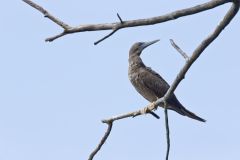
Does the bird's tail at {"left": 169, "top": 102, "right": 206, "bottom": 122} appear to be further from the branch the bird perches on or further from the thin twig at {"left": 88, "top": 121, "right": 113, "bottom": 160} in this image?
the branch the bird perches on

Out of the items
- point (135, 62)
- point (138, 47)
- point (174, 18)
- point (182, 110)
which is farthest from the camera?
point (138, 47)

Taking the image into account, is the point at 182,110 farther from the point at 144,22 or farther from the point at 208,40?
the point at 144,22

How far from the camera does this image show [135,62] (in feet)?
44.4

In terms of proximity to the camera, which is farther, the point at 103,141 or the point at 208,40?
the point at 103,141

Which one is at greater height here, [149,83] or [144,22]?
[144,22]

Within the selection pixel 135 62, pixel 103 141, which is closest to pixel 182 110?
pixel 135 62

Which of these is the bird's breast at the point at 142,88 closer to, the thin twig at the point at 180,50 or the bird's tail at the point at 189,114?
the bird's tail at the point at 189,114

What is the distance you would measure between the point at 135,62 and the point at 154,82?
77 cm

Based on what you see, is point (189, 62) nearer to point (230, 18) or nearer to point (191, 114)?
point (230, 18)

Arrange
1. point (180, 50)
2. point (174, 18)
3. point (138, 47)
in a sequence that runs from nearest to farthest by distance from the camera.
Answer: point (174, 18)
point (180, 50)
point (138, 47)

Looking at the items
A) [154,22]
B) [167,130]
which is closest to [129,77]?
[167,130]

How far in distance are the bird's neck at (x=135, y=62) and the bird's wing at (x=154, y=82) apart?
223 millimetres

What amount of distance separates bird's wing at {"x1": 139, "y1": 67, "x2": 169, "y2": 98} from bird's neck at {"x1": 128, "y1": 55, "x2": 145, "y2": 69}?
0.22 metres

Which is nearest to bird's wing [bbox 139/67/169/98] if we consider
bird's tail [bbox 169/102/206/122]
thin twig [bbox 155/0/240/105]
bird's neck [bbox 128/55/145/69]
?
bird's neck [bbox 128/55/145/69]
